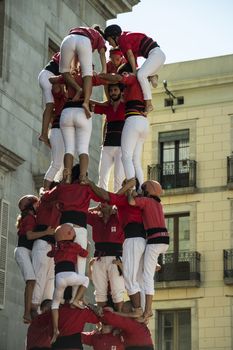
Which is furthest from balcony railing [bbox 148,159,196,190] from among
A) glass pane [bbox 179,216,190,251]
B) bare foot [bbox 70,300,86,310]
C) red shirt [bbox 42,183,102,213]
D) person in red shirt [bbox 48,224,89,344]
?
bare foot [bbox 70,300,86,310]

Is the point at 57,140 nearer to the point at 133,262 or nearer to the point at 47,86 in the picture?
the point at 47,86

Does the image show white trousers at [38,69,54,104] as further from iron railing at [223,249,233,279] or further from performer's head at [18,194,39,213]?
iron railing at [223,249,233,279]

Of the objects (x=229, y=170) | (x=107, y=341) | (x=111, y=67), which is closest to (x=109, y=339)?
(x=107, y=341)

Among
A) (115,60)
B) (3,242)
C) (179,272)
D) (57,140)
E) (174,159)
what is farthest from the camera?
(174,159)

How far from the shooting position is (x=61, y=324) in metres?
18.5

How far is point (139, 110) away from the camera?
65.8 ft

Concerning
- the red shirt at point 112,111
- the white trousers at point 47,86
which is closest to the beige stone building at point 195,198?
the red shirt at point 112,111

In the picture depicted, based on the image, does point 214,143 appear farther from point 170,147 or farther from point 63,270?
point 63,270

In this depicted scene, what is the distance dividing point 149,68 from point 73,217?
2.90m

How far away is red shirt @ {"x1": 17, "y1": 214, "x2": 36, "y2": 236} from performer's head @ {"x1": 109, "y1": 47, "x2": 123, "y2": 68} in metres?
3.03

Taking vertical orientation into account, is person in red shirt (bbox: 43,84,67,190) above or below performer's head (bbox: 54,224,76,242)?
above

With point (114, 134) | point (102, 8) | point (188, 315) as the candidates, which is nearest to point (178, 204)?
point (188, 315)

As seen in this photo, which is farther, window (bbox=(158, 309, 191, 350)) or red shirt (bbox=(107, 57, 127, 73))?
window (bbox=(158, 309, 191, 350))

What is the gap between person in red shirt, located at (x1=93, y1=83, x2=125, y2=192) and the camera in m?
20.7
